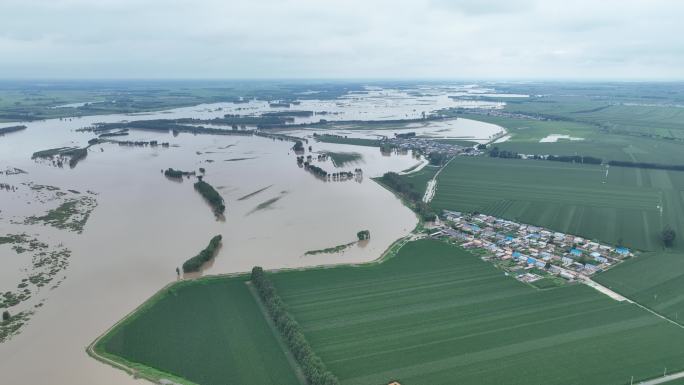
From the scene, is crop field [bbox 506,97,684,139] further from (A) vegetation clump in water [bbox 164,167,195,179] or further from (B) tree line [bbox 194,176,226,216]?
(A) vegetation clump in water [bbox 164,167,195,179]

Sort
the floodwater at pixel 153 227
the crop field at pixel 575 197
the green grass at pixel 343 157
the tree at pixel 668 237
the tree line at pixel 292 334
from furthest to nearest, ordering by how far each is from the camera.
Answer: the green grass at pixel 343 157
the crop field at pixel 575 197
the tree at pixel 668 237
the floodwater at pixel 153 227
the tree line at pixel 292 334

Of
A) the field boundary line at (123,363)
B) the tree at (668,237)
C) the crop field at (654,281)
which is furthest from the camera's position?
the tree at (668,237)

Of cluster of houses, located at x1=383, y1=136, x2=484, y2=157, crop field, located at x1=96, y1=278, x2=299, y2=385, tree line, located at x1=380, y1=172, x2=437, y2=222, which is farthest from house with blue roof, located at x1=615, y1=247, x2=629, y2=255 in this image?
cluster of houses, located at x1=383, y1=136, x2=484, y2=157

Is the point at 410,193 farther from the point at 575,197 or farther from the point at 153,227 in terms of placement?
the point at 153,227

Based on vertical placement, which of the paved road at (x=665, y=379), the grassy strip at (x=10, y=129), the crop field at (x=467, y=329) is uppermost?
the grassy strip at (x=10, y=129)

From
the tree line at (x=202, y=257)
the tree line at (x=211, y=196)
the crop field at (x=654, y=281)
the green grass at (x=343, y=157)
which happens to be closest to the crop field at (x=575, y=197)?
the crop field at (x=654, y=281)

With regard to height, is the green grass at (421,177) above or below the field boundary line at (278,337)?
above

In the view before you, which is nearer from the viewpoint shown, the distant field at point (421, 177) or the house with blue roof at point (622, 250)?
the house with blue roof at point (622, 250)

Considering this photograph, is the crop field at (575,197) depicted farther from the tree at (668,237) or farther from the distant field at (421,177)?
the distant field at (421,177)
